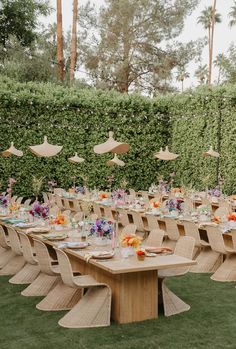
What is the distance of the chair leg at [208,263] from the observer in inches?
353

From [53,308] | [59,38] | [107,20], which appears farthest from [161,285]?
[107,20]

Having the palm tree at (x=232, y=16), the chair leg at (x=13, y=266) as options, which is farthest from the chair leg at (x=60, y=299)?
the palm tree at (x=232, y=16)

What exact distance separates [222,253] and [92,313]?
3.04m

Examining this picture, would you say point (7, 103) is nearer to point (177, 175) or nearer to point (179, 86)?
point (177, 175)

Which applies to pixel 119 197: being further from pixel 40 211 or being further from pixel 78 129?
pixel 78 129

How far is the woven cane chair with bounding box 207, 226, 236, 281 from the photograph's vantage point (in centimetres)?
834

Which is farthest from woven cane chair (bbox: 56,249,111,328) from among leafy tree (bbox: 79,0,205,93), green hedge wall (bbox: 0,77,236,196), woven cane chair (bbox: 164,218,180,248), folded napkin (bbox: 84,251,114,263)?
leafy tree (bbox: 79,0,205,93)

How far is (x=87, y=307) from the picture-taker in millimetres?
6371

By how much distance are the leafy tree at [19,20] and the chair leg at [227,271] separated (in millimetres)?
17930

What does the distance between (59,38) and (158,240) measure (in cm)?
1656

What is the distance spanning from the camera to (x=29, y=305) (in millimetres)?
7164

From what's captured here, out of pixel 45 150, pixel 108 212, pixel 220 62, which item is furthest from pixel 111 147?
pixel 220 62

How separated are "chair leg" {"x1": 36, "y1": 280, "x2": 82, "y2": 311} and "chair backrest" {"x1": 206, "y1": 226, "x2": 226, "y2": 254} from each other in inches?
99.7

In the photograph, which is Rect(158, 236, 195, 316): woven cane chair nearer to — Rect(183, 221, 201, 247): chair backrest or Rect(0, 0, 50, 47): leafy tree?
Rect(183, 221, 201, 247): chair backrest
